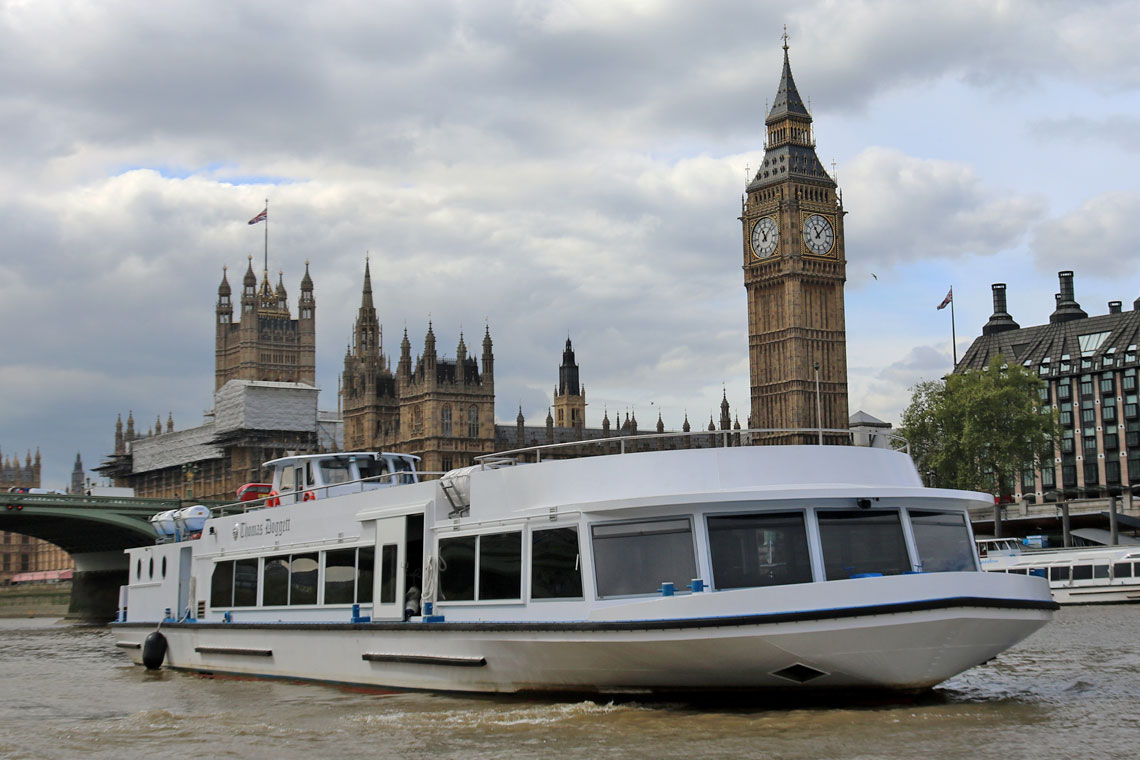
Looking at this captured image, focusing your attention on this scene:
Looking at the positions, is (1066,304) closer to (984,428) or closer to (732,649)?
(984,428)

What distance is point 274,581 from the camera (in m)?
20.6

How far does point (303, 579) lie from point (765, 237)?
91.9 metres

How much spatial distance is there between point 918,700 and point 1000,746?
2399 millimetres

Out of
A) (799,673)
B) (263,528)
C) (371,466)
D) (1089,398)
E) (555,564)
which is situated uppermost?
(1089,398)

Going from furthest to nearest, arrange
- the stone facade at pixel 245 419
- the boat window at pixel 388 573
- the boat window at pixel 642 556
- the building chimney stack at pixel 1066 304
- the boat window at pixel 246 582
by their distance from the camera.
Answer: the stone facade at pixel 245 419
the building chimney stack at pixel 1066 304
the boat window at pixel 246 582
the boat window at pixel 388 573
the boat window at pixel 642 556

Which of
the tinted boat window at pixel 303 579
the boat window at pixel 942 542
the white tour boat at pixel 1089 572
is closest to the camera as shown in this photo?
the boat window at pixel 942 542

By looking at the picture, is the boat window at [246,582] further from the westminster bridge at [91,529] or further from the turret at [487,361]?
the turret at [487,361]

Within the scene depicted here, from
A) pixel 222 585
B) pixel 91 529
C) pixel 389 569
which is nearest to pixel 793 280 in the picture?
pixel 91 529

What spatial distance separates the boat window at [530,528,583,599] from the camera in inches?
582

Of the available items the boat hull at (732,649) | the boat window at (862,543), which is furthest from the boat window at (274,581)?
the boat window at (862,543)

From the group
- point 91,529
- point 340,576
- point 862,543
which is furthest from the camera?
point 91,529

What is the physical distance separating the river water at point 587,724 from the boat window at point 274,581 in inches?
51.7

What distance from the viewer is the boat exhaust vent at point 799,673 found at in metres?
13.7

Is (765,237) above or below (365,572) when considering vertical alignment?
above
